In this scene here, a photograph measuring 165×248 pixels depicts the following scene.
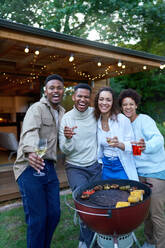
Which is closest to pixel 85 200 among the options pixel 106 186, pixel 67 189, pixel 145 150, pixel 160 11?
pixel 106 186

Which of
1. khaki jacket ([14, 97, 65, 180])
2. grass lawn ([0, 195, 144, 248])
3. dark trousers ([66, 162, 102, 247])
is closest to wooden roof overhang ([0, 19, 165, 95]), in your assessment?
khaki jacket ([14, 97, 65, 180])

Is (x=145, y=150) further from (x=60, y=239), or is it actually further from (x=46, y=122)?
(x=60, y=239)

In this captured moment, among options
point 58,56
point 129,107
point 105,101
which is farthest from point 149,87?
point 105,101

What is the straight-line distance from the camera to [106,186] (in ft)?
7.27

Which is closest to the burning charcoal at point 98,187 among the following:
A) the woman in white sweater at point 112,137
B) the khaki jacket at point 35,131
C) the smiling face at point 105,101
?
the woman in white sweater at point 112,137

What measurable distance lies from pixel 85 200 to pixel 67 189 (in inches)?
125

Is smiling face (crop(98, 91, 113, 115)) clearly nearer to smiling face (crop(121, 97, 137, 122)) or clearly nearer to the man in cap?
smiling face (crop(121, 97, 137, 122))

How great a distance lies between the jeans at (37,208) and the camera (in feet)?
6.98

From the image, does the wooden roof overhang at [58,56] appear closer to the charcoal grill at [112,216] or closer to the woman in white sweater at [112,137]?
the woman in white sweater at [112,137]

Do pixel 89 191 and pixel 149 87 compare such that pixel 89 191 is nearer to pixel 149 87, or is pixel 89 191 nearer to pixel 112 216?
pixel 112 216

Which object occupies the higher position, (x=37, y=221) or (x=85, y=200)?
(x=85, y=200)

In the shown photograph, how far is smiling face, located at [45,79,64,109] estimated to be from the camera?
2.38 metres

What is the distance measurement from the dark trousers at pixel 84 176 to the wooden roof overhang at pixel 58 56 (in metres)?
2.33

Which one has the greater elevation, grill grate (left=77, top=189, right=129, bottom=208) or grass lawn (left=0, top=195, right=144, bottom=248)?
grill grate (left=77, top=189, right=129, bottom=208)
